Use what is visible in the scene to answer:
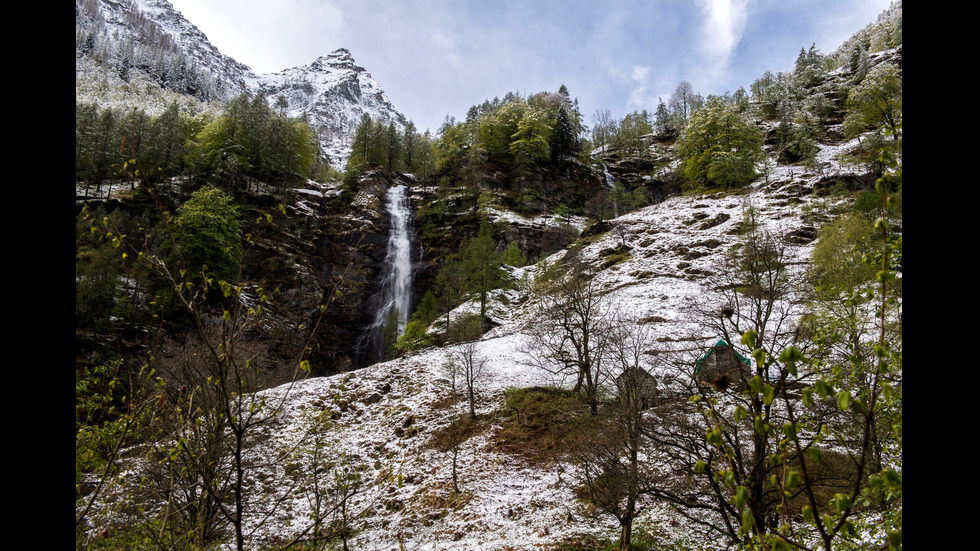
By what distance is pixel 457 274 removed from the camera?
32.2m

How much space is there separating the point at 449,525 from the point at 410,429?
6403 millimetres

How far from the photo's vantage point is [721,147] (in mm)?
45469

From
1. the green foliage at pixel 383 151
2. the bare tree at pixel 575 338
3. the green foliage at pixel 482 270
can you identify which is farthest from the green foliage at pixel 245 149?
the bare tree at pixel 575 338

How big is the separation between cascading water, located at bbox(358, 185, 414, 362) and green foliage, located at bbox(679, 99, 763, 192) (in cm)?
3535

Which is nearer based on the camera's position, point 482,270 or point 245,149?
point 482,270

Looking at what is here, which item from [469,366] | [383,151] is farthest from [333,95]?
[469,366]

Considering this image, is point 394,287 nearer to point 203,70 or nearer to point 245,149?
point 245,149

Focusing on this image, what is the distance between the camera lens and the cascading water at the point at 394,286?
34.1 metres

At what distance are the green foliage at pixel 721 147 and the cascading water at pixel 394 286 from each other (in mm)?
35352

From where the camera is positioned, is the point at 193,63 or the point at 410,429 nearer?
the point at 410,429

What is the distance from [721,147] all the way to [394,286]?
130ft

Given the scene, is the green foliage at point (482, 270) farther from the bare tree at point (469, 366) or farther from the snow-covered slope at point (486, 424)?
the bare tree at point (469, 366)
